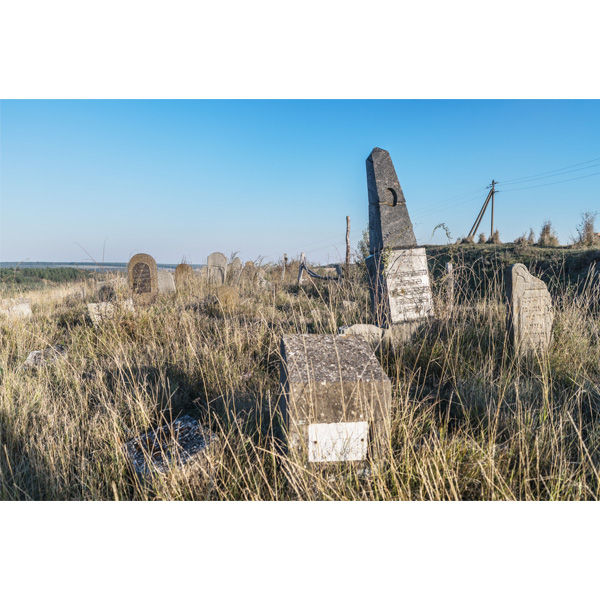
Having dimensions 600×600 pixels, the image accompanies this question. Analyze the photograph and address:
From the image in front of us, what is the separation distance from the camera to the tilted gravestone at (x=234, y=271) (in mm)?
10523

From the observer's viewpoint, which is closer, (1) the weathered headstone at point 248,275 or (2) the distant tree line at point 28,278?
(2) the distant tree line at point 28,278

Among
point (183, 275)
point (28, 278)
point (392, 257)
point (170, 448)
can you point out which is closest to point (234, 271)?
point (183, 275)

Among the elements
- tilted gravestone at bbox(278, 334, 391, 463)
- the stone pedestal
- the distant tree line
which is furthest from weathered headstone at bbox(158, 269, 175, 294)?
tilted gravestone at bbox(278, 334, 391, 463)

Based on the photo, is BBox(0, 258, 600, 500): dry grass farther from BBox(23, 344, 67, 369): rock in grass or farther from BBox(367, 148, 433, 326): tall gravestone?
BBox(367, 148, 433, 326): tall gravestone

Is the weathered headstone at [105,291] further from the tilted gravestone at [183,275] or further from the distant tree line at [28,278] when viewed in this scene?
the tilted gravestone at [183,275]

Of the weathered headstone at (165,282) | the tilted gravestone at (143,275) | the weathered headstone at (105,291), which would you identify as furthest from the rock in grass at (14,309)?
the weathered headstone at (165,282)

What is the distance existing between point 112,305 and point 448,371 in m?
4.62

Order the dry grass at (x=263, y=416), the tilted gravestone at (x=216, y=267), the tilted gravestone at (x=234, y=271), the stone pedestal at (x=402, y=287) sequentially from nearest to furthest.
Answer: the dry grass at (x=263, y=416), the stone pedestal at (x=402, y=287), the tilted gravestone at (x=234, y=271), the tilted gravestone at (x=216, y=267)

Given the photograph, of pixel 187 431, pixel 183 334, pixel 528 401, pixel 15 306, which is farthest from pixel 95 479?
pixel 15 306

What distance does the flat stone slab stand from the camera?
1.84 meters

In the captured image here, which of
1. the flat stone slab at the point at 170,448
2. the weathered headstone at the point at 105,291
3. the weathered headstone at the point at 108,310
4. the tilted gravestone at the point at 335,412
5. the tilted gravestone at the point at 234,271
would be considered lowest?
the flat stone slab at the point at 170,448

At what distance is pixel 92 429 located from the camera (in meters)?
2.31

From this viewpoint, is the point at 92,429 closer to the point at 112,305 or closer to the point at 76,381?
the point at 76,381

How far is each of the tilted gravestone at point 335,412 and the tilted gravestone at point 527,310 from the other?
269 cm
